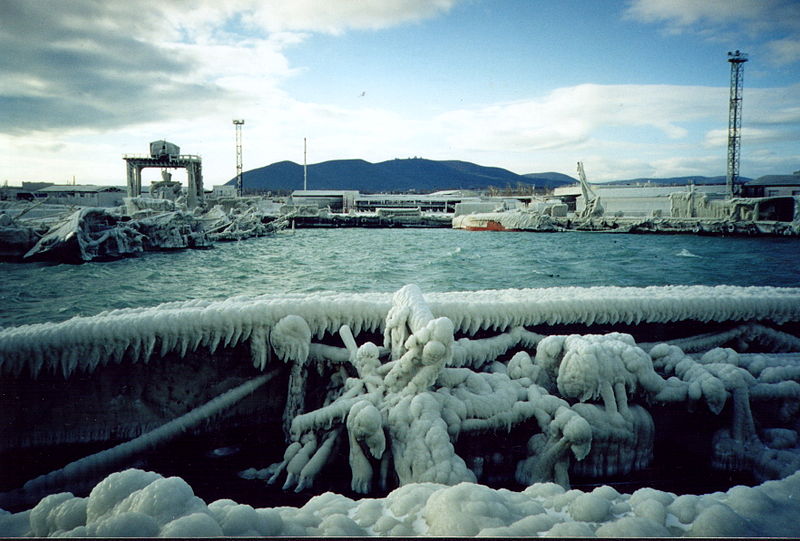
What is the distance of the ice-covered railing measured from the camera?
3189 mm

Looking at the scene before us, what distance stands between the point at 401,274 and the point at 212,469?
20.0ft

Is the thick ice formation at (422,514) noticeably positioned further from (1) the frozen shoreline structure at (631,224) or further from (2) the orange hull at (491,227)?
(2) the orange hull at (491,227)

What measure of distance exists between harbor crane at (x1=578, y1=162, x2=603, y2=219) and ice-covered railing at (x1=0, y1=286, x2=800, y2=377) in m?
31.9

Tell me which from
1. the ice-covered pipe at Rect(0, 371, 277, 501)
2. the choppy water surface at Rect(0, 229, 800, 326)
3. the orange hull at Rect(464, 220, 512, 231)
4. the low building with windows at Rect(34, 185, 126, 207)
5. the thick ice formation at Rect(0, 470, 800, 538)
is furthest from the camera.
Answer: the orange hull at Rect(464, 220, 512, 231)

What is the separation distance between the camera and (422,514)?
66.5 inches

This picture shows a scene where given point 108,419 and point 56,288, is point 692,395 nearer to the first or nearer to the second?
point 108,419

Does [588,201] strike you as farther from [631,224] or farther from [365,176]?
[365,176]

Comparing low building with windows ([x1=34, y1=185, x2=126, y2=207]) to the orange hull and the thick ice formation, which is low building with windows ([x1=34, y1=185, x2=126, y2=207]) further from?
the thick ice formation

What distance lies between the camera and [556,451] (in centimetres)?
308

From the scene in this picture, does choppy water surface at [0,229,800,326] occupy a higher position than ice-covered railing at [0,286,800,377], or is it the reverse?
ice-covered railing at [0,286,800,377]

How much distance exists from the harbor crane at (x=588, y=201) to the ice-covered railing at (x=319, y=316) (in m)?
31.9

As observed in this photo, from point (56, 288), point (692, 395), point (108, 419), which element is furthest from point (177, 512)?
point (56, 288)

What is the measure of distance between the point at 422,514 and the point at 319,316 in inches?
93.4

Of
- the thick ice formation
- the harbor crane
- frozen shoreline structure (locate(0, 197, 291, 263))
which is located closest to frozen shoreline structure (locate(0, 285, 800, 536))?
the thick ice formation
